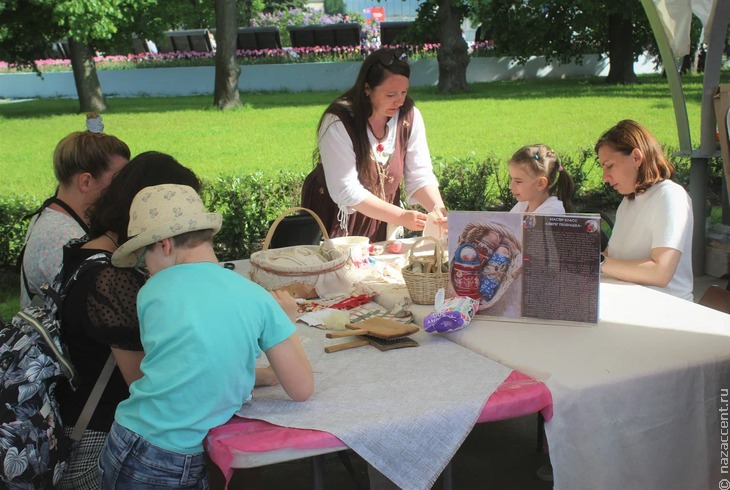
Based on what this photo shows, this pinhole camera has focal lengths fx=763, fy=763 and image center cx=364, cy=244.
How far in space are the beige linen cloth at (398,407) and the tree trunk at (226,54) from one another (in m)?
14.7

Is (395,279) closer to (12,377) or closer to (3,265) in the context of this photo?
(12,377)

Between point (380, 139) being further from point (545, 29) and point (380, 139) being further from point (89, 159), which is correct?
point (545, 29)

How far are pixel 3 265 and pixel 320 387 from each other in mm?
4491

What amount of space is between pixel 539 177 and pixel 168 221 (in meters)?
1.86

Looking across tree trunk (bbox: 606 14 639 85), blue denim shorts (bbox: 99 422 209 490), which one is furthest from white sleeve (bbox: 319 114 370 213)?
tree trunk (bbox: 606 14 639 85)

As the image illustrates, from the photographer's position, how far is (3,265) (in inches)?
221

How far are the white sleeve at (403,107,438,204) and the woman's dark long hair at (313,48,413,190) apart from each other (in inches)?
10.4

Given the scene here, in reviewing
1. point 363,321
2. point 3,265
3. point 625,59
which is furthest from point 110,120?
point 363,321

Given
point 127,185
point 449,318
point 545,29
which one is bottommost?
point 449,318

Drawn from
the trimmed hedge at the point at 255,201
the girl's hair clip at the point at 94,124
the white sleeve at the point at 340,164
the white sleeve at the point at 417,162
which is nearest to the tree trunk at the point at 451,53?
the trimmed hedge at the point at 255,201

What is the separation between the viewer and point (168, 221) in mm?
1767

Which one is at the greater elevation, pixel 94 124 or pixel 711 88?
pixel 711 88

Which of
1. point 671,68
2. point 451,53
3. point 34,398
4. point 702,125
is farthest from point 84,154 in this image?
point 451,53

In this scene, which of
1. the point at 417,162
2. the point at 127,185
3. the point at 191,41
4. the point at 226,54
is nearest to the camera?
the point at 127,185
